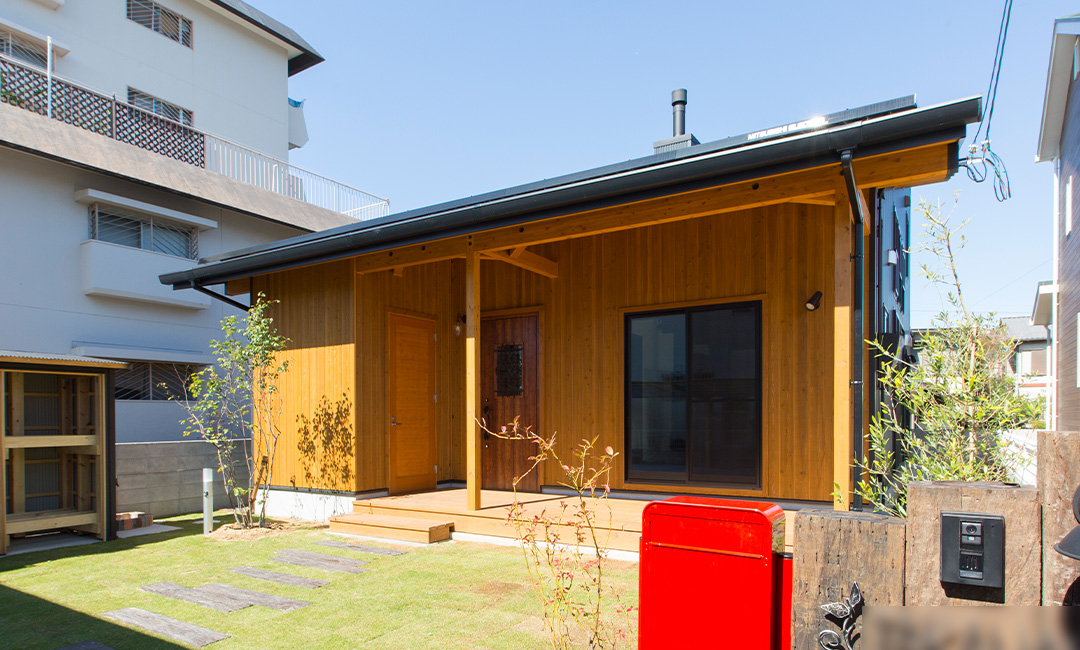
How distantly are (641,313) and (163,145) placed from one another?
11.2 m

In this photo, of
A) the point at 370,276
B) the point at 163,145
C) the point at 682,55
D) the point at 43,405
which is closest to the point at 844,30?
the point at 682,55

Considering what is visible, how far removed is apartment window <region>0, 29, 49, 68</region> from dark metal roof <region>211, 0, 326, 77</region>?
4.36 metres

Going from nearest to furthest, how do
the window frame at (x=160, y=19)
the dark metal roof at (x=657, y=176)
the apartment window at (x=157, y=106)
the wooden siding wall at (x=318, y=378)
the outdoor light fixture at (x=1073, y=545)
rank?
the outdoor light fixture at (x=1073, y=545), the dark metal roof at (x=657, y=176), the wooden siding wall at (x=318, y=378), the apartment window at (x=157, y=106), the window frame at (x=160, y=19)

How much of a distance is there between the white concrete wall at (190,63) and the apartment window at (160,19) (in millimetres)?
162

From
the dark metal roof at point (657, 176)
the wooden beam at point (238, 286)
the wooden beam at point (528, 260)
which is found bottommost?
the wooden beam at point (238, 286)

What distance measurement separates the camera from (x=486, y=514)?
6.52 meters

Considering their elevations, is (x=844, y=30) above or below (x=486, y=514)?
above

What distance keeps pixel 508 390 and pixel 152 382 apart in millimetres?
7636

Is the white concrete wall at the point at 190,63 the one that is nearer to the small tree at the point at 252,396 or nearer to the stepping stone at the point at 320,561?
the small tree at the point at 252,396

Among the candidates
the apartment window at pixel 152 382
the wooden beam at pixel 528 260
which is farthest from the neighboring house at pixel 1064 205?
the apartment window at pixel 152 382

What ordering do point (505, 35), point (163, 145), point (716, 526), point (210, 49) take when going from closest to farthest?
point (716, 526) < point (505, 35) < point (163, 145) < point (210, 49)

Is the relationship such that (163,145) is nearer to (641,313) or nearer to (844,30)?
(641,313)

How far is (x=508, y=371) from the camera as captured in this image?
8.40 metres

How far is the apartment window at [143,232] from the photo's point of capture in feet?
37.3
